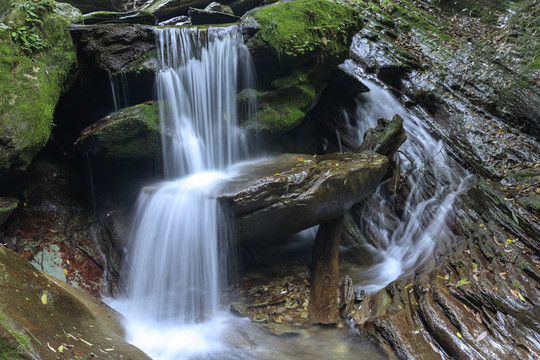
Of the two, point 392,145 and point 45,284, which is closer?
point 45,284

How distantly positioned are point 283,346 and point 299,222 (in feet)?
6.74

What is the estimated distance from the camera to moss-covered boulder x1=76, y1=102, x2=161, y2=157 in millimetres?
5906

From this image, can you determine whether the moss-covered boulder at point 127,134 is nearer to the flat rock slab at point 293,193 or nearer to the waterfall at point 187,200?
the waterfall at point 187,200

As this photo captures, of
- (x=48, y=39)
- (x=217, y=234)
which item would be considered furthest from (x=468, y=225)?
(x=48, y=39)

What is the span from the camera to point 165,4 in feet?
40.7

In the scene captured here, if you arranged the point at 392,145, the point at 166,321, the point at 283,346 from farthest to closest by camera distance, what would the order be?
1. the point at 392,145
2. the point at 166,321
3. the point at 283,346

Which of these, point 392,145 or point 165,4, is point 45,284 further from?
point 165,4

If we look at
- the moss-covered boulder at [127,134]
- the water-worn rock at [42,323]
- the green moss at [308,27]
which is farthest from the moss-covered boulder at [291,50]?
the water-worn rock at [42,323]

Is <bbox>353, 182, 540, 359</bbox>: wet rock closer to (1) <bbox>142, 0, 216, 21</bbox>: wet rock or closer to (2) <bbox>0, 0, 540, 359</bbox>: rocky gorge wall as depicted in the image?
(2) <bbox>0, 0, 540, 359</bbox>: rocky gorge wall

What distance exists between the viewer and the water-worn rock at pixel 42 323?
2.52 m

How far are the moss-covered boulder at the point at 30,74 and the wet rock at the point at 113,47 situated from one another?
32 centimetres

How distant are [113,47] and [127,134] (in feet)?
5.79

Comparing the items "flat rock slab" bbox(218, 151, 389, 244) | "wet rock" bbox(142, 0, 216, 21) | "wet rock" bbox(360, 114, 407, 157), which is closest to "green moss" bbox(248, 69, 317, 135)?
"flat rock slab" bbox(218, 151, 389, 244)

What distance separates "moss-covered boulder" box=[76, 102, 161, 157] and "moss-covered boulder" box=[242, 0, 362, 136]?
2.06 meters
